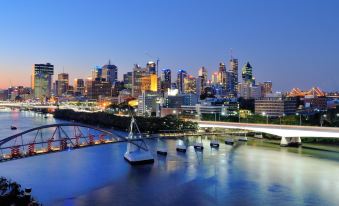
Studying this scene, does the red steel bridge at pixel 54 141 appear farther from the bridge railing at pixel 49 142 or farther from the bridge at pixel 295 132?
the bridge at pixel 295 132

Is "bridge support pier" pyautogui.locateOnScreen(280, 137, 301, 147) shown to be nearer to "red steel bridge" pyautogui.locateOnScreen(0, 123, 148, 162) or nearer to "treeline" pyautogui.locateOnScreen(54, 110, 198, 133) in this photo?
"red steel bridge" pyautogui.locateOnScreen(0, 123, 148, 162)

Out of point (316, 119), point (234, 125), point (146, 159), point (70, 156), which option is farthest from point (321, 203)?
point (316, 119)

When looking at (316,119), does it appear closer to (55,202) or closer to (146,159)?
(146,159)

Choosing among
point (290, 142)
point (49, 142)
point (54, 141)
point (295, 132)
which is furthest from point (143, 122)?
point (49, 142)

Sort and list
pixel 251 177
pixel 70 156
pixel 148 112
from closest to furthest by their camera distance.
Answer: pixel 251 177, pixel 70 156, pixel 148 112

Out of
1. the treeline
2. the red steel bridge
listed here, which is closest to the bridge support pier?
the red steel bridge

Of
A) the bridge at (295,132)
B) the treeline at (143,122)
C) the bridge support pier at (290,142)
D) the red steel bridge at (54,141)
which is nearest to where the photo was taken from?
the red steel bridge at (54,141)

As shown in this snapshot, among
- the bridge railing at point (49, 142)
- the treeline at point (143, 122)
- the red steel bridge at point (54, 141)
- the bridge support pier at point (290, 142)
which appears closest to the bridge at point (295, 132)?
the bridge support pier at point (290, 142)

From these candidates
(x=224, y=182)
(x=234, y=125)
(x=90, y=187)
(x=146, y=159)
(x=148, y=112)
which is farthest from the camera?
(x=148, y=112)
